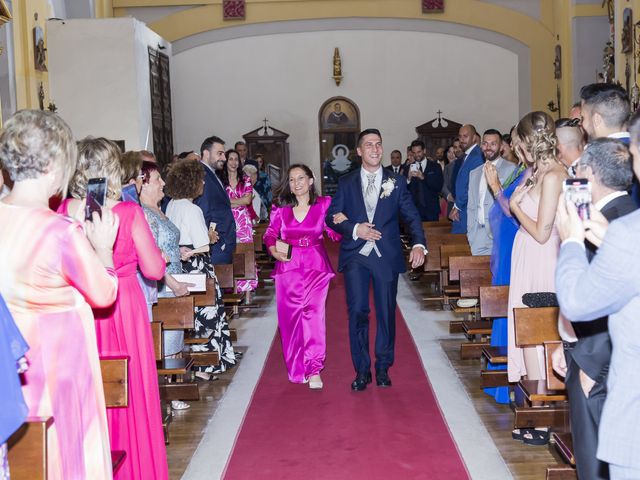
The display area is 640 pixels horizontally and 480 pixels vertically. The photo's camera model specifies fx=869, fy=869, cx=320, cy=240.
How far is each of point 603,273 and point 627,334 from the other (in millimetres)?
220

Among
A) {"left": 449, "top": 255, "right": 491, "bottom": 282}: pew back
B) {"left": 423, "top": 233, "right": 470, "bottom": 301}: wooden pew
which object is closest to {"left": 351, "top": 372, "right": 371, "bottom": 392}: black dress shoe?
{"left": 449, "top": 255, "right": 491, "bottom": 282}: pew back

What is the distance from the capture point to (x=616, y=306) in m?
2.44

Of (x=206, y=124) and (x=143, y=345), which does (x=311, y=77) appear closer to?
(x=206, y=124)

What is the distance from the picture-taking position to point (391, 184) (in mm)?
6520

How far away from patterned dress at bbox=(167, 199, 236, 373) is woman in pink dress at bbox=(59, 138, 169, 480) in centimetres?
242

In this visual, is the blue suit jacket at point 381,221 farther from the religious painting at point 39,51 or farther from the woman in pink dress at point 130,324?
the religious painting at point 39,51

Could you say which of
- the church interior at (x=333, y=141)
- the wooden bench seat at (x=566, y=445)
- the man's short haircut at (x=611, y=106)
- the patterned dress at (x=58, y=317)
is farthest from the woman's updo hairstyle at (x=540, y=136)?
the patterned dress at (x=58, y=317)

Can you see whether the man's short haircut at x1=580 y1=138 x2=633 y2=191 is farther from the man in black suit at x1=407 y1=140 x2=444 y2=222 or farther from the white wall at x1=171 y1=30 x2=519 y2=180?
the white wall at x1=171 y1=30 x2=519 y2=180

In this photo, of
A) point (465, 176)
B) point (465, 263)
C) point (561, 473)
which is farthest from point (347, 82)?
point (561, 473)

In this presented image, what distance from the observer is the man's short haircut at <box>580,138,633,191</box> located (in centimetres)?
299

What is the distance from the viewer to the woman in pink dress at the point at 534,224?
15.8ft

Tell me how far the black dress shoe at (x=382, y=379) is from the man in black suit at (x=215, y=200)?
6.80 ft

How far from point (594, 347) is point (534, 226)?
203cm

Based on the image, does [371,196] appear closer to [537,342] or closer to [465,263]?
[465,263]
